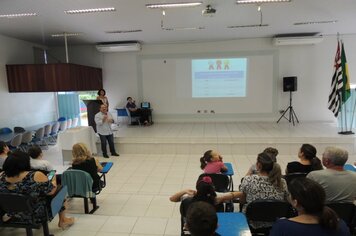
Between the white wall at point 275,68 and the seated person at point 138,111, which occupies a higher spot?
the white wall at point 275,68

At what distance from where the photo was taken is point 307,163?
2.89 meters

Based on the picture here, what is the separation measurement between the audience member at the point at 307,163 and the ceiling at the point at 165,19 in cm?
321

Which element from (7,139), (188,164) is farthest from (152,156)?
(7,139)

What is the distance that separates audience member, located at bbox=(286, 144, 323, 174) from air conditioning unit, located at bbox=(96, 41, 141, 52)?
6.77 metres

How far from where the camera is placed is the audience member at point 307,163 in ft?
9.30

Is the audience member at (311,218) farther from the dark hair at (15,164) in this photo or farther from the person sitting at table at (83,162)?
the person sitting at table at (83,162)

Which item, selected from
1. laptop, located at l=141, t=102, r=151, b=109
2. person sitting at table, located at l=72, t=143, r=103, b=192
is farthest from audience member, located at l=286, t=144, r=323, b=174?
laptop, located at l=141, t=102, r=151, b=109

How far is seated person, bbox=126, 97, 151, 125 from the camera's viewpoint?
8.77 metres

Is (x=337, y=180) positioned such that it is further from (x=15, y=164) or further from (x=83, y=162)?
(x=15, y=164)

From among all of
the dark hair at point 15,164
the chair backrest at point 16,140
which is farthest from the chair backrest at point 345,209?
the chair backrest at point 16,140

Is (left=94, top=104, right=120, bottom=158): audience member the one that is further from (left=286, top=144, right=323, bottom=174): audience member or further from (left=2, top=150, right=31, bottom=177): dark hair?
(left=286, top=144, right=323, bottom=174): audience member

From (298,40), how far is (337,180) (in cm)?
686

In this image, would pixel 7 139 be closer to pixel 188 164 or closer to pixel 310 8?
pixel 188 164

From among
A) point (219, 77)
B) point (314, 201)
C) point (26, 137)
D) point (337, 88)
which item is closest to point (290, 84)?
point (337, 88)
